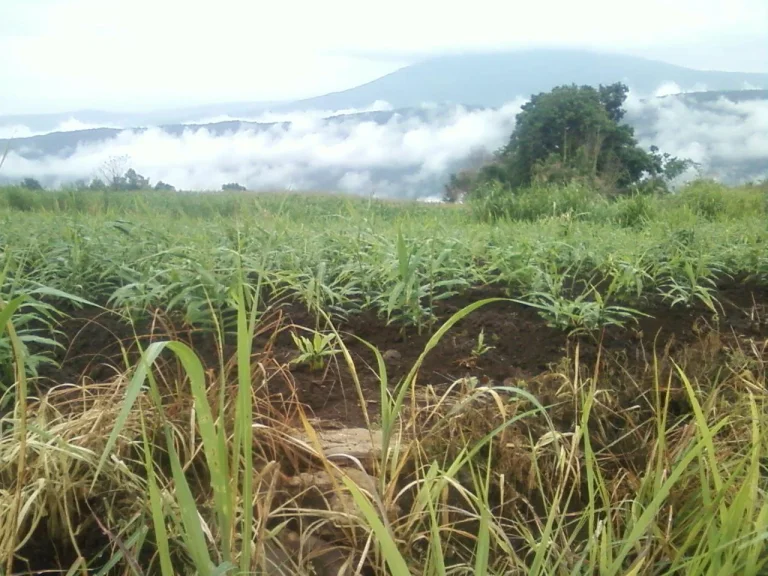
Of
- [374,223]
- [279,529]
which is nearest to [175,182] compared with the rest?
[374,223]

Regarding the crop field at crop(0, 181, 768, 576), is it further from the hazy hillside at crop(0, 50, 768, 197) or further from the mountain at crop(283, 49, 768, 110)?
the mountain at crop(283, 49, 768, 110)

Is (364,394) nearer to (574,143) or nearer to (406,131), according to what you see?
(406,131)

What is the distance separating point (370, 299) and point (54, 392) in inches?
31.2

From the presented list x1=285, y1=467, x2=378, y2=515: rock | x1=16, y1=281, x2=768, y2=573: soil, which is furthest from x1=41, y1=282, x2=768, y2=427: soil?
x1=285, y1=467, x2=378, y2=515: rock

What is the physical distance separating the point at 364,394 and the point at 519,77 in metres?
2.25

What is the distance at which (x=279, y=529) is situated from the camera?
42.6 inches

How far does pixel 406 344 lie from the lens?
1.75 m

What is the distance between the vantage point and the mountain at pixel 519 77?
2.96 meters

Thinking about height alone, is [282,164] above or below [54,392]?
above

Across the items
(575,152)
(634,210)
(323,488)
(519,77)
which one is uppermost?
(519,77)

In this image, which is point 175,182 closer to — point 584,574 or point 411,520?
point 411,520

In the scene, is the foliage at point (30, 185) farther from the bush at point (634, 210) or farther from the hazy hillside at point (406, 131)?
the bush at point (634, 210)

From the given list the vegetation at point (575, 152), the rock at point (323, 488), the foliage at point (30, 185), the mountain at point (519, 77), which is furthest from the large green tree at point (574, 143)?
the rock at point (323, 488)

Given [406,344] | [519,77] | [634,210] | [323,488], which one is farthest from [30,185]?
[634,210]
